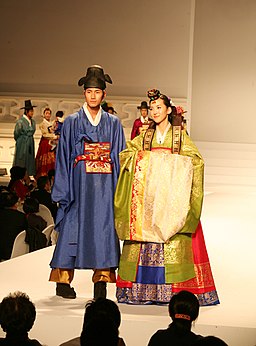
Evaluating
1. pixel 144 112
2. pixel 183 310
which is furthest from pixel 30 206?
pixel 144 112

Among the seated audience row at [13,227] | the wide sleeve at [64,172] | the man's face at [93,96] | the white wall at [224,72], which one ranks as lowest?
the seated audience row at [13,227]

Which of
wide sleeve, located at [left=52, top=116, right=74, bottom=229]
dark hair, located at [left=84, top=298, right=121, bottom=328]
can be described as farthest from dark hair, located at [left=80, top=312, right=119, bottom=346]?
wide sleeve, located at [left=52, top=116, right=74, bottom=229]

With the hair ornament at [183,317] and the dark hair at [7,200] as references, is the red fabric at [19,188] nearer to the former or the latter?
the dark hair at [7,200]

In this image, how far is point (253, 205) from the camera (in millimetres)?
8891

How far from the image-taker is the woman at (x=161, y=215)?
14.7ft

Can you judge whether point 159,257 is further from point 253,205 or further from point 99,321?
point 253,205

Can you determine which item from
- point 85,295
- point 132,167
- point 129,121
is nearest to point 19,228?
point 85,295

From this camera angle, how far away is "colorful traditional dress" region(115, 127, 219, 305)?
4484mm

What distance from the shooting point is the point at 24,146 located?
39.0 feet

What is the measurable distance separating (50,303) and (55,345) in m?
0.45

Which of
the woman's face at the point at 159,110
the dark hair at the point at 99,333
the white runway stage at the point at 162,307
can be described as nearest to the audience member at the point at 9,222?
the white runway stage at the point at 162,307

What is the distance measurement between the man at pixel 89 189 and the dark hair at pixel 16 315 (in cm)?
152

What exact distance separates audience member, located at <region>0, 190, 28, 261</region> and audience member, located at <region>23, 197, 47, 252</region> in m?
0.08

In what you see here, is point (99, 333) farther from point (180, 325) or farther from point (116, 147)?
point (116, 147)
